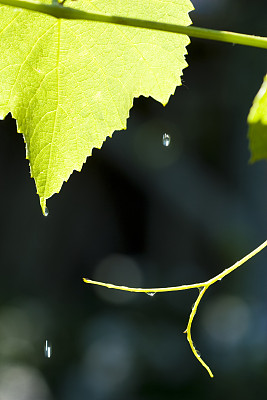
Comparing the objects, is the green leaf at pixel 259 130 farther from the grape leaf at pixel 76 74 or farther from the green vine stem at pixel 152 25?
the grape leaf at pixel 76 74

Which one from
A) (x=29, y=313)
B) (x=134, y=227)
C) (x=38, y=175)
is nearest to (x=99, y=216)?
(x=134, y=227)

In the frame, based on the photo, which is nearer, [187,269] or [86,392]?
[86,392]

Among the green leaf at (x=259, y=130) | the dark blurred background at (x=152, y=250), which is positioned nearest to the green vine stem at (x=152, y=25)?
the green leaf at (x=259, y=130)

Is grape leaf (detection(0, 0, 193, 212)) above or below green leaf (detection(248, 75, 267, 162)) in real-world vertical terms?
above

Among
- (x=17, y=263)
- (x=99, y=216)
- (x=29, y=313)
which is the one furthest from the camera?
(x=99, y=216)

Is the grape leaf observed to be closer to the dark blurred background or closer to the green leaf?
the green leaf

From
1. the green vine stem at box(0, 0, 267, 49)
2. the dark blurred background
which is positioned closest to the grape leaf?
the green vine stem at box(0, 0, 267, 49)

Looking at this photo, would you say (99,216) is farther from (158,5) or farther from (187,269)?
(158,5)
